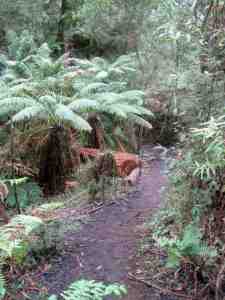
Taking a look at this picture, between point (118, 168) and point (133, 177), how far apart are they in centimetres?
32

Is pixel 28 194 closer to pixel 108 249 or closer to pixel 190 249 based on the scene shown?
pixel 108 249

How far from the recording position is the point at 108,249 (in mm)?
3746

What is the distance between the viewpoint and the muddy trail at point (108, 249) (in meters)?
3.18

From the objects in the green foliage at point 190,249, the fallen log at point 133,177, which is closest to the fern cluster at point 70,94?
the fallen log at point 133,177

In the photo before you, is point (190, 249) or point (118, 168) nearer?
point (190, 249)

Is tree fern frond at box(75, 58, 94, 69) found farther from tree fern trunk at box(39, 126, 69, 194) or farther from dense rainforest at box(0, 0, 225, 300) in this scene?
tree fern trunk at box(39, 126, 69, 194)

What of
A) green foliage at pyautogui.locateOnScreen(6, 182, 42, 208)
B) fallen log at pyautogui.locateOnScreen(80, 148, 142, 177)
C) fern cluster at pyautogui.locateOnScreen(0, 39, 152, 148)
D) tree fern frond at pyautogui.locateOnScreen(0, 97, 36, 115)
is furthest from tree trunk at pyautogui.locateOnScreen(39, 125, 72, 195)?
tree fern frond at pyautogui.locateOnScreen(0, 97, 36, 115)

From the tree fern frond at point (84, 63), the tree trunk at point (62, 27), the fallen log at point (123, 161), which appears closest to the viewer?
the fallen log at point (123, 161)

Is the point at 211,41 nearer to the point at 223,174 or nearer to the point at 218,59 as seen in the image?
the point at 218,59

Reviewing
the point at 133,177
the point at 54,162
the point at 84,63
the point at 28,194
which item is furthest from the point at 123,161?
the point at 84,63

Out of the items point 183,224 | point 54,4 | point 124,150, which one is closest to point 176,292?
point 183,224

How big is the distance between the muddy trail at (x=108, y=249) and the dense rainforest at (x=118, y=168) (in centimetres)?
1

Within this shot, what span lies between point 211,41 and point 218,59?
17cm

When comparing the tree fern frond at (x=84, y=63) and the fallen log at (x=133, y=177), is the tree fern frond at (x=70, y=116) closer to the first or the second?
the fallen log at (x=133, y=177)
